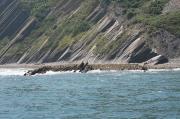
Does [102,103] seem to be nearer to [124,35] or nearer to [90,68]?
[90,68]

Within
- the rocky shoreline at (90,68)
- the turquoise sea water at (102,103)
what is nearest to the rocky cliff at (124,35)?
the rocky shoreline at (90,68)

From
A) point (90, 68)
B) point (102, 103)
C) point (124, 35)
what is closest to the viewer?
point (102, 103)

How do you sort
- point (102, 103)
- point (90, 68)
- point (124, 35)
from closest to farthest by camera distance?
point (102, 103) → point (90, 68) → point (124, 35)

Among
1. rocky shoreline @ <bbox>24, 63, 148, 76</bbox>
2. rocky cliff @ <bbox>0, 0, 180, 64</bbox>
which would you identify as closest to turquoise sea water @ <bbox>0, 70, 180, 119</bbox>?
rocky shoreline @ <bbox>24, 63, 148, 76</bbox>

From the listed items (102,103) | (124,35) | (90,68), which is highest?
(102,103)

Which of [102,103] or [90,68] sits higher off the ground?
[102,103]

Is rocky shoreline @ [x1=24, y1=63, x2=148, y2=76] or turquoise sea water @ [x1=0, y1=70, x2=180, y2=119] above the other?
turquoise sea water @ [x1=0, y1=70, x2=180, y2=119]

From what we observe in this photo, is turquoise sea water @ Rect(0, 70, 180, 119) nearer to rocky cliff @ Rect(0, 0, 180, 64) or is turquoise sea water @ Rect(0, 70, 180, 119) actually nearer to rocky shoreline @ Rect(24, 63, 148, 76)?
rocky shoreline @ Rect(24, 63, 148, 76)

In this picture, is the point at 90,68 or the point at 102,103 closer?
the point at 102,103

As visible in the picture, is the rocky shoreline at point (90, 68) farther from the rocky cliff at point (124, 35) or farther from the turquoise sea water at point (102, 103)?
the turquoise sea water at point (102, 103)

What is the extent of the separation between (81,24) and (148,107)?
14393cm

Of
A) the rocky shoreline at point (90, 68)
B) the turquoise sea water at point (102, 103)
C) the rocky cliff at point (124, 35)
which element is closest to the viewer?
the turquoise sea water at point (102, 103)

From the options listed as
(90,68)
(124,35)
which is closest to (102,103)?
(90,68)

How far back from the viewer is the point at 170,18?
15162 centimetres
